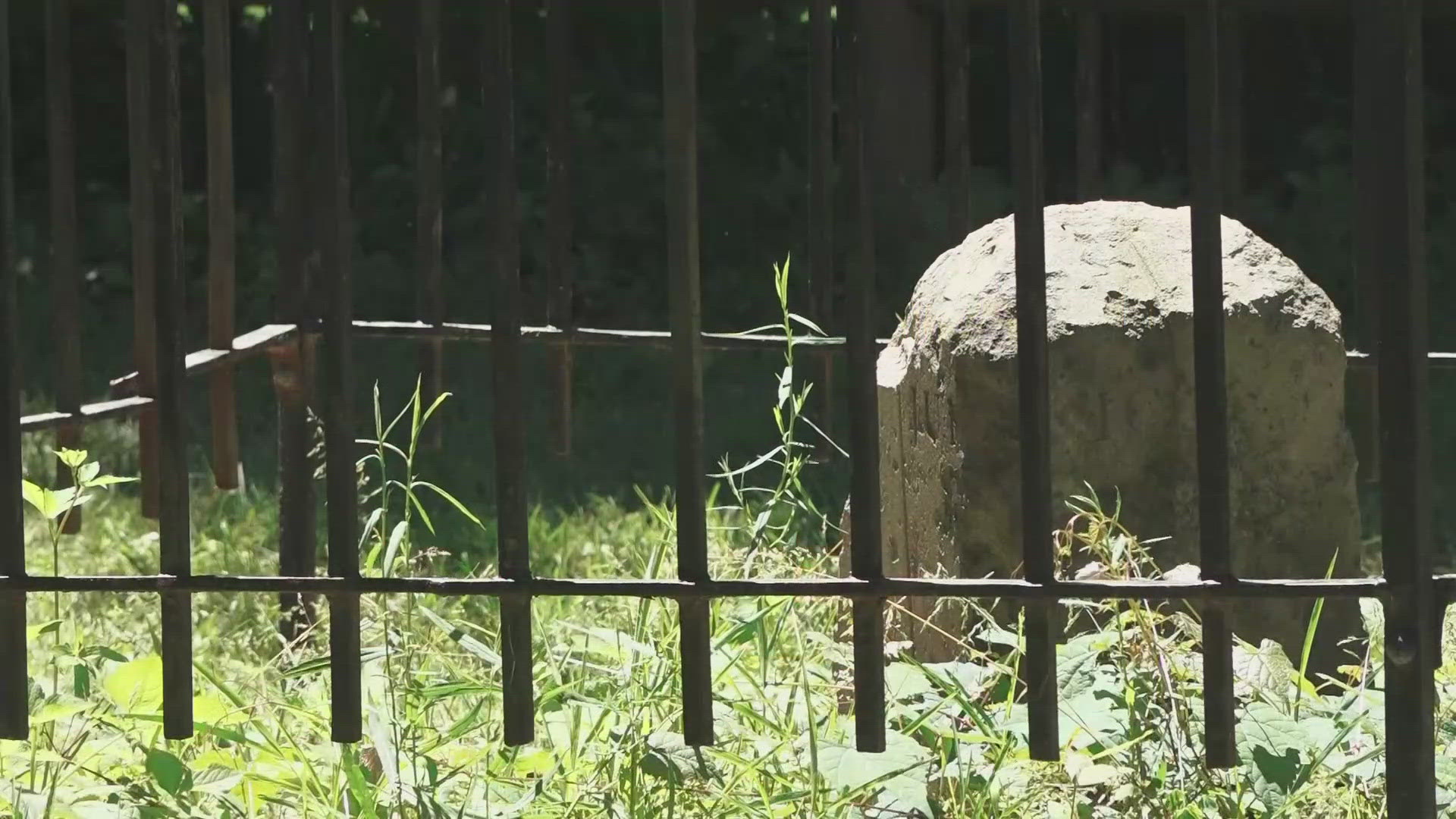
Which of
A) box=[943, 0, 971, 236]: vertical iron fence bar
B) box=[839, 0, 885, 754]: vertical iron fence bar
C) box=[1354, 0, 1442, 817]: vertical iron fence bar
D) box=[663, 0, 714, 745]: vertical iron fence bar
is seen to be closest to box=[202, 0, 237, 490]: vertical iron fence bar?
box=[943, 0, 971, 236]: vertical iron fence bar

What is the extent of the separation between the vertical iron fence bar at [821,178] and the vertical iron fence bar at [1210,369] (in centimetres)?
167

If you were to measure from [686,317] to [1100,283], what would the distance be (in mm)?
1138

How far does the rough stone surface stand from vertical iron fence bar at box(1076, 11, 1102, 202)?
111cm

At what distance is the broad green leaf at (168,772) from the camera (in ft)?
7.81

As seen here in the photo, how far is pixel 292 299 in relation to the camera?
394 centimetres

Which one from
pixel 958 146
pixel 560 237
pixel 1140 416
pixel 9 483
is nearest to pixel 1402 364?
pixel 1140 416

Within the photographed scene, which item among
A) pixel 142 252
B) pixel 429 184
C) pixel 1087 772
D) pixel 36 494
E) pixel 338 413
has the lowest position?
pixel 1087 772

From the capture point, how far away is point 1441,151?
8938 mm

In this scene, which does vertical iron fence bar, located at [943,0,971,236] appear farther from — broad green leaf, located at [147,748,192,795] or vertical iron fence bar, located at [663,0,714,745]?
broad green leaf, located at [147,748,192,795]

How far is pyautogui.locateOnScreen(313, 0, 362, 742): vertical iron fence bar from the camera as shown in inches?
89.7

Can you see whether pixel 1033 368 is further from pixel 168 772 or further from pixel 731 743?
pixel 168 772

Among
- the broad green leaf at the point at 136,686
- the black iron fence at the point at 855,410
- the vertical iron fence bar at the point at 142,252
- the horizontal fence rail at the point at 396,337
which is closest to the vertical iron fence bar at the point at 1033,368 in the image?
the black iron fence at the point at 855,410

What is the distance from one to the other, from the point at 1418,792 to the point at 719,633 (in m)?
1.09

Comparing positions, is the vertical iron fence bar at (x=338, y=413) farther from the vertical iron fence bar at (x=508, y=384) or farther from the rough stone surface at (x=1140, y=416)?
the rough stone surface at (x=1140, y=416)
